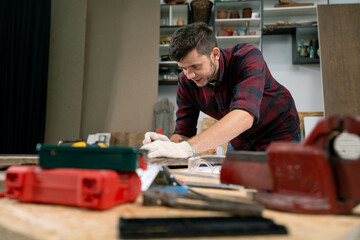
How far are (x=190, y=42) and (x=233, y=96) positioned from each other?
396 millimetres

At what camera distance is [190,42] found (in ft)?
4.73

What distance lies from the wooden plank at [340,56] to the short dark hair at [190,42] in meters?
2.51

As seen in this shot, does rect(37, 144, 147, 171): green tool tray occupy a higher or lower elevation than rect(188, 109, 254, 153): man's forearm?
lower

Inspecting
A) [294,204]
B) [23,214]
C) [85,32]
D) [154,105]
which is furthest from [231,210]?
[85,32]

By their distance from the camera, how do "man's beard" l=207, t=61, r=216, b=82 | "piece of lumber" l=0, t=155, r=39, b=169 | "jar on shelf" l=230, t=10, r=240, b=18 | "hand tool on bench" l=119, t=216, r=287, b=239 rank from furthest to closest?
"jar on shelf" l=230, t=10, r=240, b=18
"man's beard" l=207, t=61, r=216, b=82
"piece of lumber" l=0, t=155, r=39, b=169
"hand tool on bench" l=119, t=216, r=287, b=239

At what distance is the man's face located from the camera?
1.47 m

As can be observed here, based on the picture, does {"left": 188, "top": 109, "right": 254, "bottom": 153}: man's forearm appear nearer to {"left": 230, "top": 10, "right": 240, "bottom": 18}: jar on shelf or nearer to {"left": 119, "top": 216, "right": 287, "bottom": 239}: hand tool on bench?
{"left": 119, "top": 216, "right": 287, "bottom": 239}: hand tool on bench

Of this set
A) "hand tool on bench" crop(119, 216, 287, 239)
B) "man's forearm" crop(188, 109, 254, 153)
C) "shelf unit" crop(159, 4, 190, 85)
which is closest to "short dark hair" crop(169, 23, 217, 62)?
"man's forearm" crop(188, 109, 254, 153)

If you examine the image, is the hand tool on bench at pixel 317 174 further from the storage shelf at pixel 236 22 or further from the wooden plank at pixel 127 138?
the storage shelf at pixel 236 22

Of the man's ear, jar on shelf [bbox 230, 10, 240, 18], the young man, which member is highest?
jar on shelf [bbox 230, 10, 240, 18]

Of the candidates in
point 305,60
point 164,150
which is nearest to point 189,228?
point 164,150

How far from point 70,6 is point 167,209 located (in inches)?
155

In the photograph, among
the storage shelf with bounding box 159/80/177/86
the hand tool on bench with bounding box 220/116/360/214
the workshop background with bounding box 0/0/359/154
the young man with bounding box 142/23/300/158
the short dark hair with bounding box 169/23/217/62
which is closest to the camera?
the hand tool on bench with bounding box 220/116/360/214

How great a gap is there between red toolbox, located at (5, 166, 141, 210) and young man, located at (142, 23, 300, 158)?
60 cm
